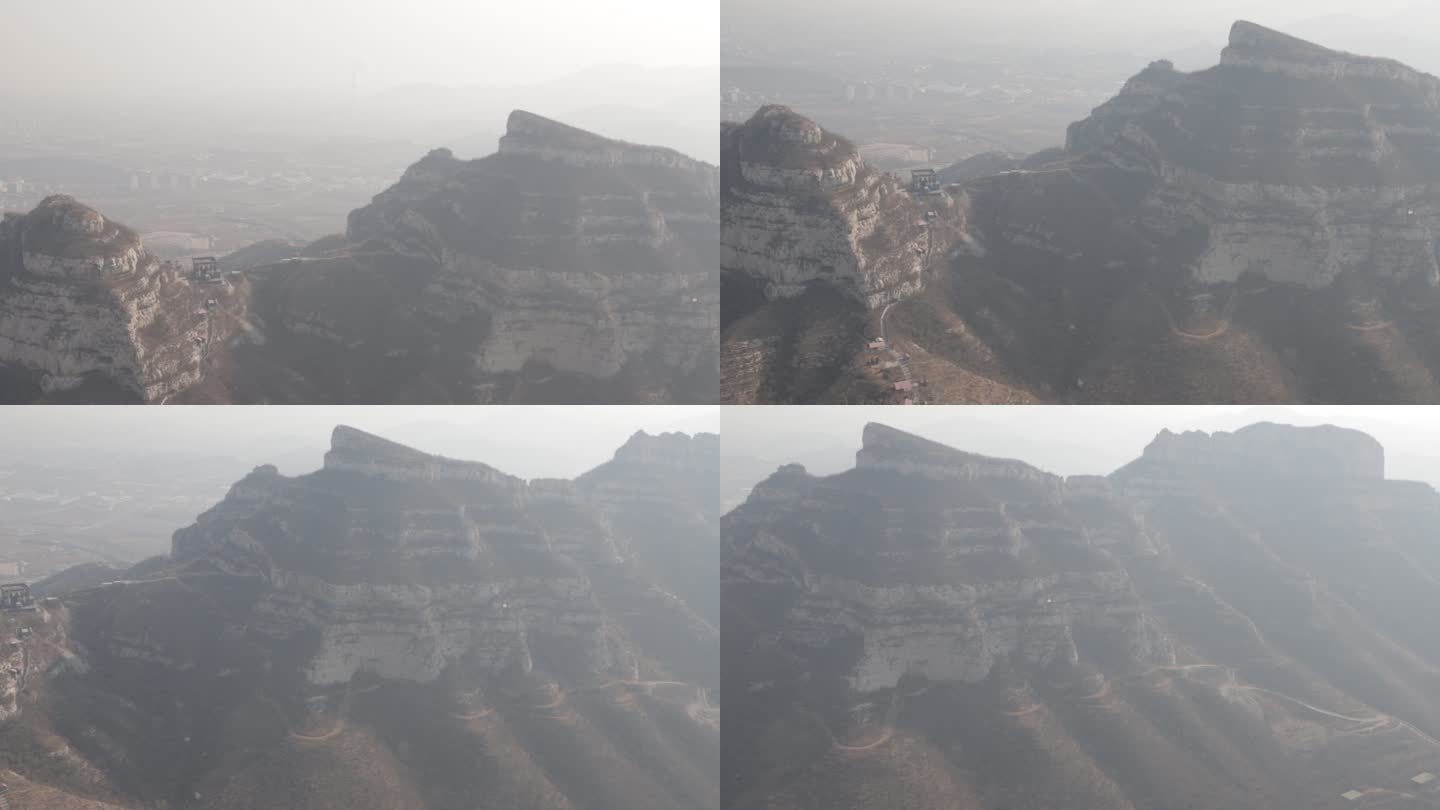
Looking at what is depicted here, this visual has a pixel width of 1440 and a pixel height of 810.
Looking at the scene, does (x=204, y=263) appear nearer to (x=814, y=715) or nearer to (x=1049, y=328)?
(x=814, y=715)

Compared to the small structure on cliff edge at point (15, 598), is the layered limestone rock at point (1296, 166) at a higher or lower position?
higher

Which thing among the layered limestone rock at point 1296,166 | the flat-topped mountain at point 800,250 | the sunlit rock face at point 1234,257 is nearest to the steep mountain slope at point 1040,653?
the sunlit rock face at point 1234,257

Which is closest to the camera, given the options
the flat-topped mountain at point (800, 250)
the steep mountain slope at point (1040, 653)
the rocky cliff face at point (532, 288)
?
the flat-topped mountain at point (800, 250)

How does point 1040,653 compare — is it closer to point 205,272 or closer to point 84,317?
point 205,272

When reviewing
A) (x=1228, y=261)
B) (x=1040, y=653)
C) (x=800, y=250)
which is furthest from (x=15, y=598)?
(x=1228, y=261)

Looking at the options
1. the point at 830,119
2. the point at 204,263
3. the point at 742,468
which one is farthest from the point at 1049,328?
the point at 830,119

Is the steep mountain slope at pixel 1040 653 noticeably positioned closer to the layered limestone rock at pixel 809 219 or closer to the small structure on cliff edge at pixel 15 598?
the layered limestone rock at pixel 809 219
